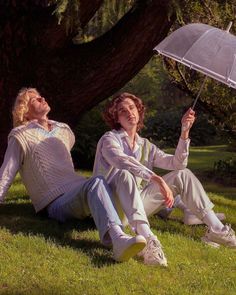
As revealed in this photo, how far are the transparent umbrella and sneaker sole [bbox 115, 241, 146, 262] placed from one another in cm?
153

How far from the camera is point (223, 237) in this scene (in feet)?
18.1

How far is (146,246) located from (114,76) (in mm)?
3090

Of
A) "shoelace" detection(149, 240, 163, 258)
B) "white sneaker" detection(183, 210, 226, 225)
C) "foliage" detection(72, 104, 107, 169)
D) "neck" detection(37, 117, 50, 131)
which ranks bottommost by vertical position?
"foliage" detection(72, 104, 107, 169)

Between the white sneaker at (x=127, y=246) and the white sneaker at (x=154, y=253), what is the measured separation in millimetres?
152

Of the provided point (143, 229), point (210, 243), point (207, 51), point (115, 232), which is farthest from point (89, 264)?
point (207, 51)

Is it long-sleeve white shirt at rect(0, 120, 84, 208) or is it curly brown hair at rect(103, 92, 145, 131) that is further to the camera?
curly brown hair at rect(103, 92, 145, 131)

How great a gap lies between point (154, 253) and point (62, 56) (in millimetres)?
3424

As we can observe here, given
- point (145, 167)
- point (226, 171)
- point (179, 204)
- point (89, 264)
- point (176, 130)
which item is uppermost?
point (145, 167)

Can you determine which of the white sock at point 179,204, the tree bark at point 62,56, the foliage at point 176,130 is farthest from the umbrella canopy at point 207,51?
the foliage at point 176,130

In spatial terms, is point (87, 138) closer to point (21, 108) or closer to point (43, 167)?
point (21, 108)

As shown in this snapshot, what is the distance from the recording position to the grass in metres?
4.40

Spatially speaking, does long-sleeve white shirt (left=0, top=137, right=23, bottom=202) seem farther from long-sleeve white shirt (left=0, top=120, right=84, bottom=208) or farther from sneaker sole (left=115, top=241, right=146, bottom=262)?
sneaker sole (left=115, top=241, right=146, bottom=262)

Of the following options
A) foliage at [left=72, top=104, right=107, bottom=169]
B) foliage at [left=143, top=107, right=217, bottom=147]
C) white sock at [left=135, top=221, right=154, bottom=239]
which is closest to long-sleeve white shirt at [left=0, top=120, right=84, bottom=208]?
white sock at [left=135, top=221, right=154, bottom=239]

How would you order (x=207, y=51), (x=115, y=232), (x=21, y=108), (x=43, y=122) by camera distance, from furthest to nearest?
(x=43, y=122) < (x=21, y=108) < (x=207, y=51) < (x=115, y=232)
